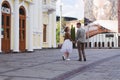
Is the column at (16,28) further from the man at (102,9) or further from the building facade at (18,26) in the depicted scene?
the man at (102,9)

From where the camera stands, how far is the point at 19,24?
99.1 feet

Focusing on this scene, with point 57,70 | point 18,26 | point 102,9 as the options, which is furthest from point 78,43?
point 102,9

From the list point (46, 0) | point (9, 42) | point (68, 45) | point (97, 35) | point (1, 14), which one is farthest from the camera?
point (97, 35)

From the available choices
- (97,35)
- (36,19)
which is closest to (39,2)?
(36,19)

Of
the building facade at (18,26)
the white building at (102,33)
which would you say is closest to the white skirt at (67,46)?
the building facade at (18,26)

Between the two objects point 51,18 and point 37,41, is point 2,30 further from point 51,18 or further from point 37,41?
point 51,18

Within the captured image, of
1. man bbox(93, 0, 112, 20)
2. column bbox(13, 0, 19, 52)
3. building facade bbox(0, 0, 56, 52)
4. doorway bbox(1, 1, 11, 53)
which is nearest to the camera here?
doorway bbox(1, 1, 11, 53)

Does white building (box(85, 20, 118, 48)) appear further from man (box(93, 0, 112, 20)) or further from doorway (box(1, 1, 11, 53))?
doorway (box(1, 1, 11, 53))

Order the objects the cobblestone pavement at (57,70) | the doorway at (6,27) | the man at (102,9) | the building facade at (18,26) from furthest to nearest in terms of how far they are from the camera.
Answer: the man at (102,9) → the building facade at (18,26) → the doorway at (6,27) → the cobblestone pavement at (57,70)

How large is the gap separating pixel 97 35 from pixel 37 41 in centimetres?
4605

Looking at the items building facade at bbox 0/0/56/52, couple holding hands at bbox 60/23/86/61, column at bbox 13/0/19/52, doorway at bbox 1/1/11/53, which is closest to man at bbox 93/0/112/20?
building facade at bbox 0/0/56/52

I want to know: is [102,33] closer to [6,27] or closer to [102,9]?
[102,9]

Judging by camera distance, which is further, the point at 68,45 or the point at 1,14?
the point at 1,14

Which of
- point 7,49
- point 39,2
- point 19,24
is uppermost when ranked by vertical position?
point 39,2
